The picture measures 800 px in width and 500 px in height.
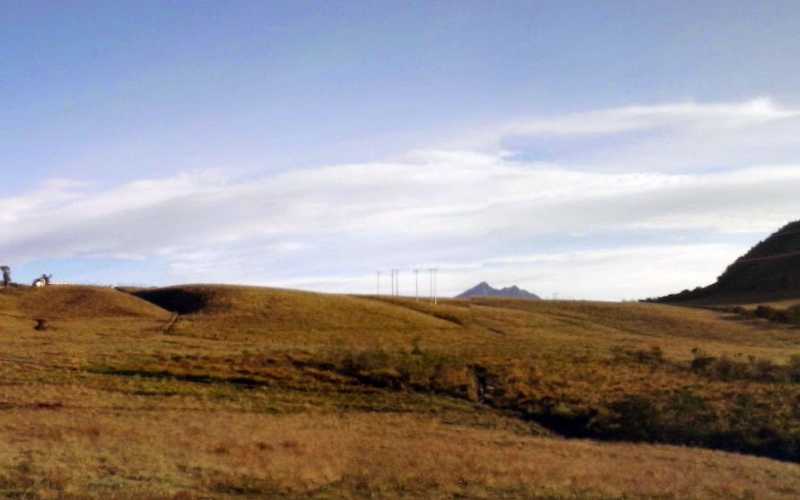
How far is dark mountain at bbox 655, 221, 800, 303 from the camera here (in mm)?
140250

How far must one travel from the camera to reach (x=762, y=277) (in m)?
153

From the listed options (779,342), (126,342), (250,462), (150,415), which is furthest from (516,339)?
(250,462)

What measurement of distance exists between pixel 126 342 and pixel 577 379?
28985mm

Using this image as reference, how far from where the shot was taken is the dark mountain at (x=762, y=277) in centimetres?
14025

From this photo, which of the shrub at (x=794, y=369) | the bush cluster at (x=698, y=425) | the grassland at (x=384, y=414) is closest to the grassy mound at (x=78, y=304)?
the grassland at (x=384, y=414)

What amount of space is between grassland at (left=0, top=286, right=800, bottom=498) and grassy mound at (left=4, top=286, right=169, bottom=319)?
916cm

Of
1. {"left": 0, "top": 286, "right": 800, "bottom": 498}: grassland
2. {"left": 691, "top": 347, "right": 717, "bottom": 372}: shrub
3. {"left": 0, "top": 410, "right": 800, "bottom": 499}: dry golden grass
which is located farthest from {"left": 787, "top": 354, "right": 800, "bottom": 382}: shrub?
{"left": 0, "top": 410, "right": 800, "bottom": 499}: dry golden grass

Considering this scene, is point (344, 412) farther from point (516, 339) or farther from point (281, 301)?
point (281, 301)

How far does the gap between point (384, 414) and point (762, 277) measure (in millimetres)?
128484

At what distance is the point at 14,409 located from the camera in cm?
3262

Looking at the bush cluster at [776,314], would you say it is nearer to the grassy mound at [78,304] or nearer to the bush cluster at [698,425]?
the grassy mound at [78,304]

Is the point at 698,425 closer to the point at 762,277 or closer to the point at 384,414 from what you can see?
the point at 384,414

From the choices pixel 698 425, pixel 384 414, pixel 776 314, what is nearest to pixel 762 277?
pixel 776 314

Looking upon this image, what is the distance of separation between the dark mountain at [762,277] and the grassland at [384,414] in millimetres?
66549
